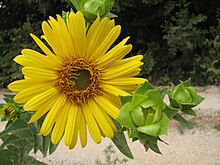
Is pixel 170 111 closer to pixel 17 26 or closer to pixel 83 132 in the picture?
pixel 83 132

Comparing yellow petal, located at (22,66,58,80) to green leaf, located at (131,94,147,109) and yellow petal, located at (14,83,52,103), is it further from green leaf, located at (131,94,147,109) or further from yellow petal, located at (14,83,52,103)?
green leaf, located at (131,94,147,109)

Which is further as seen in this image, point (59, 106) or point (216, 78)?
point (216, 78)

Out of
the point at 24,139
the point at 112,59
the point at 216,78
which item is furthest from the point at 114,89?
the point at 216,78

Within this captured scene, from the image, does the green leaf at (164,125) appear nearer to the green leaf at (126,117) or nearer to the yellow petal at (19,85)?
the green leaf at (126,117)

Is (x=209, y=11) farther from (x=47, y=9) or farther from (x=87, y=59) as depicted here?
(x=87, y=59)

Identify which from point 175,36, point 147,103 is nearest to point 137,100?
point 147,103

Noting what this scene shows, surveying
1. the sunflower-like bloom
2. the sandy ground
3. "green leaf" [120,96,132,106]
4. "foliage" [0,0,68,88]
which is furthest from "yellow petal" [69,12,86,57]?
"foliage" [0,0,68,88]
